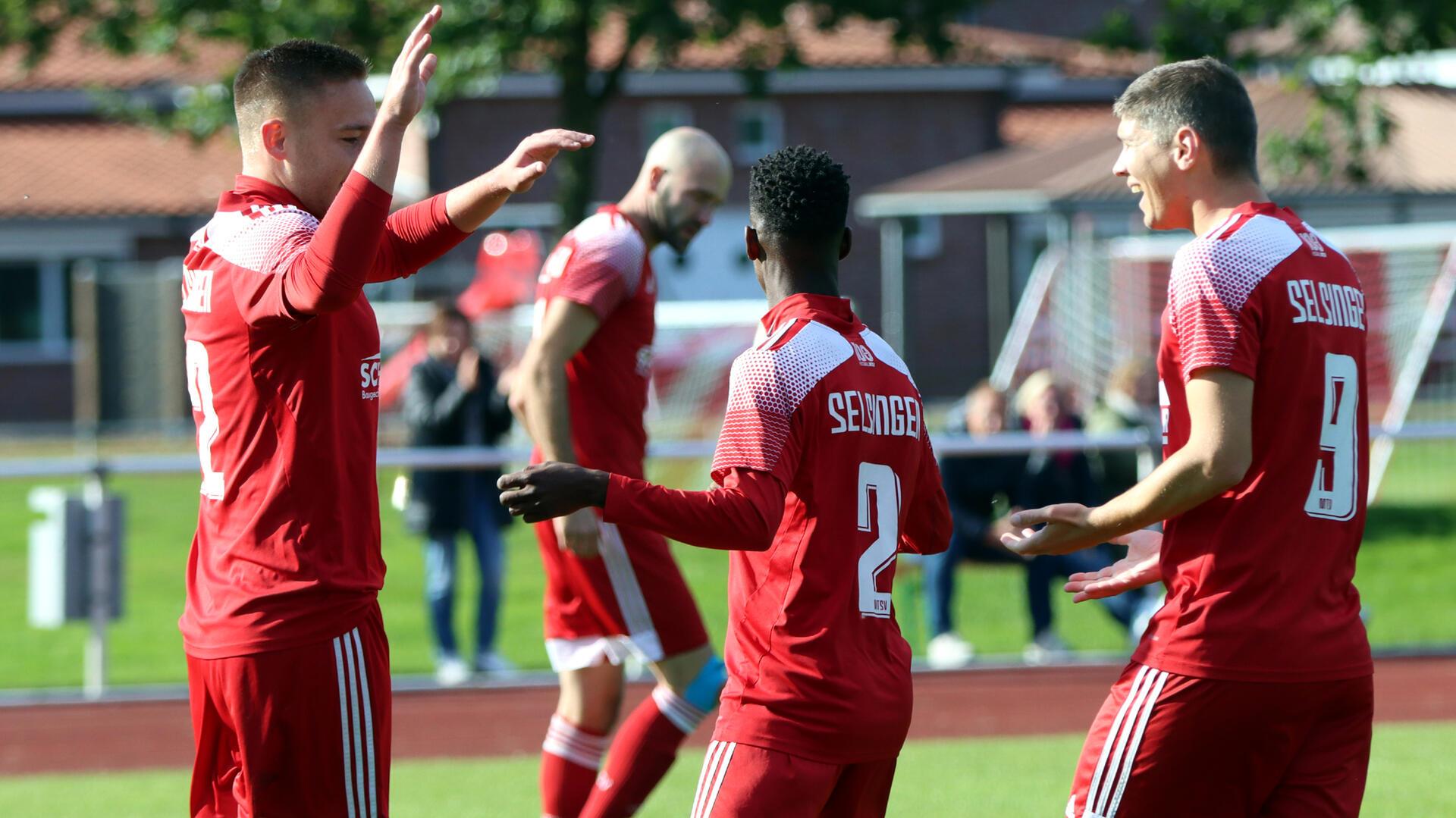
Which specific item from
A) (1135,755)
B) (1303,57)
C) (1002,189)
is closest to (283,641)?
(1135,755)

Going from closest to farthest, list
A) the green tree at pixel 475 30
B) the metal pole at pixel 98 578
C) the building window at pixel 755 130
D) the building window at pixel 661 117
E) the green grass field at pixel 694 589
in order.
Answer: the metal pole at pixel 98 578
the green grass field at pixel 694 589
the green tree at pixel 475 30
the building window at pixel 661 117
the building window at pixel 755 130

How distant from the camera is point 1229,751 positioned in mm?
3635

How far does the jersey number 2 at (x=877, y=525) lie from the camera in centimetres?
375

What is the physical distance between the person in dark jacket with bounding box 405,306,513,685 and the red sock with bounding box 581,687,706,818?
4.92m

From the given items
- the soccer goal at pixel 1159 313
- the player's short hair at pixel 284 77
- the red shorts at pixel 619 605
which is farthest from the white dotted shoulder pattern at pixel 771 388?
the soccer goal at pixel 1159 313

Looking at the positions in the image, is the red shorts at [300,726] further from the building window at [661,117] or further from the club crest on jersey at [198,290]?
the building window at [661,117]

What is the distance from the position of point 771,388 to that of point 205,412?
1.27 m

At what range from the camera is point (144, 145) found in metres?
37.0

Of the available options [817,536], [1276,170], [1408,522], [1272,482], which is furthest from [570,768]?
[1276,170]

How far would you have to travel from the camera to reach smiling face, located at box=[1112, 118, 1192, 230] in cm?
385

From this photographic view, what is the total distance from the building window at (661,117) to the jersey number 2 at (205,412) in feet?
110

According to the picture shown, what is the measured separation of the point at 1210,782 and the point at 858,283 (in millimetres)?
32798

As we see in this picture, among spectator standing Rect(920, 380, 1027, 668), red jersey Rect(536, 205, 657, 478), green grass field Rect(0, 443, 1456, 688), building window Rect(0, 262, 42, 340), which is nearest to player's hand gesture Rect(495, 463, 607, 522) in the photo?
red jersey Rect(536, 205, 657, 478)

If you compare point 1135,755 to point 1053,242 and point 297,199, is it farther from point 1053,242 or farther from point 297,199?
point 1053,242
